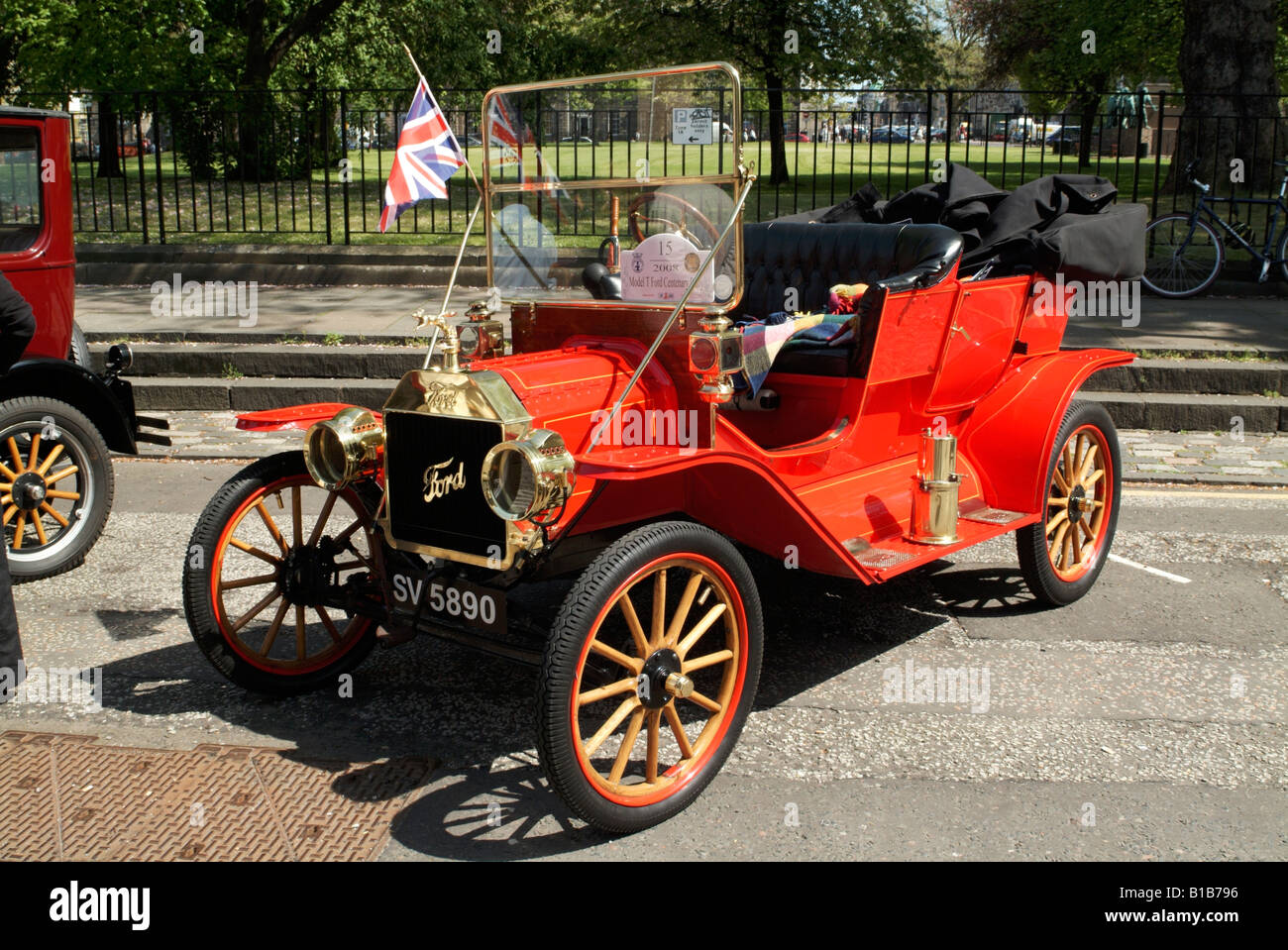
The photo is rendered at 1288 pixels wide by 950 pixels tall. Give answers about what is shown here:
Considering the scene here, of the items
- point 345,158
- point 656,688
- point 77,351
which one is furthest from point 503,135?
point 345,158

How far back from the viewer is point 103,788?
11.3ft

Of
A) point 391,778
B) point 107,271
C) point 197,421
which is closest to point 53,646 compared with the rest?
point 391,778

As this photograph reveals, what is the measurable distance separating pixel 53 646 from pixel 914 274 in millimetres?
3537

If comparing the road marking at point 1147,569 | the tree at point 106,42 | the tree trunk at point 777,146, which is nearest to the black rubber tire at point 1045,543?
the road marking at point 1147,569

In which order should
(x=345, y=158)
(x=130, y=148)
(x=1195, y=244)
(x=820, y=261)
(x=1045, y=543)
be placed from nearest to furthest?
(x=1045, y=543) → (x=820, y=261) → (x=345, y=158) → (x=1195, y=244) → (x=130, y=148)

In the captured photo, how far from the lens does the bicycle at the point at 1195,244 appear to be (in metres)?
11.3

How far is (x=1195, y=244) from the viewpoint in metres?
11.8

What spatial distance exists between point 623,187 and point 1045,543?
2206 mm

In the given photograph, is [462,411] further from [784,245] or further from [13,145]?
[13,145]

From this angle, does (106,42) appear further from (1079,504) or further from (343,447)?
(1079,504)

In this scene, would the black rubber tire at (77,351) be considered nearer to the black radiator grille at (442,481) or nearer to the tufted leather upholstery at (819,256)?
the black radiator grille at (442,481)

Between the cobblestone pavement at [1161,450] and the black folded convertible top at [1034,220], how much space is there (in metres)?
1.93

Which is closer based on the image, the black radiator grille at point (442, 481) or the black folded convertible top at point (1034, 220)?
the black radiator grille at point (442, 481)

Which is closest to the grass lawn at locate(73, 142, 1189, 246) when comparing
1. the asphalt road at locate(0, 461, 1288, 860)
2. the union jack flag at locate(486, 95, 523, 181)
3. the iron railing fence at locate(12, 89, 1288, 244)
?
the iron railing fence at locate(12, 89, 1288, 244)
